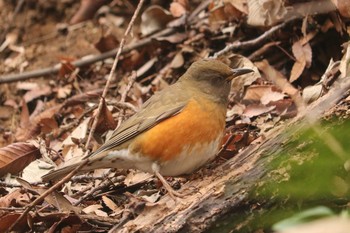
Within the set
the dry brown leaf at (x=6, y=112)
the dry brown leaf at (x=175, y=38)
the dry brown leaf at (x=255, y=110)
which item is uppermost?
the dry brown leaf at (x=6, y=112)

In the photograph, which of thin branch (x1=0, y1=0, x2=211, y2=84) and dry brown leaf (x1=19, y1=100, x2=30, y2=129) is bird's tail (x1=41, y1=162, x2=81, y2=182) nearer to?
dry brown leaf (x1=19, y1=100, x2=30, y2=129)

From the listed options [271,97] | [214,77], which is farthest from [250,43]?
[214,77]

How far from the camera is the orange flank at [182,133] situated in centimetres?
430

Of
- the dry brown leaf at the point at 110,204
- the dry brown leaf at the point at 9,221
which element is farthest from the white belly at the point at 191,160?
the dry brown leaf at the point at 9,221

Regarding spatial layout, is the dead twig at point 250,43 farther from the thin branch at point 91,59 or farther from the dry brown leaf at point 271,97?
the thin branch at point 91,59

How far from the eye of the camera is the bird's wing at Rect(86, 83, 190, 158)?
454 centimetres

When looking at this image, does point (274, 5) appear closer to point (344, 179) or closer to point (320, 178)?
point (344, 179)

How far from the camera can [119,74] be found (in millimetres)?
7496

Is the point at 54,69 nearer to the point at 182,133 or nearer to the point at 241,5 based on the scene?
the point at 241,5

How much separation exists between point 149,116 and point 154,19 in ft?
9.54

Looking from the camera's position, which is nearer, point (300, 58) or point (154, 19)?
point (300, 58)

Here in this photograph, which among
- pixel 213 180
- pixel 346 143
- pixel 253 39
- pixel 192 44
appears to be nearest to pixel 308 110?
pixel 213 180

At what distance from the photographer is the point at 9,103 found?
301 inches

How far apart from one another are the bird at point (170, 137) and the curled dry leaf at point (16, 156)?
670 millimetres
